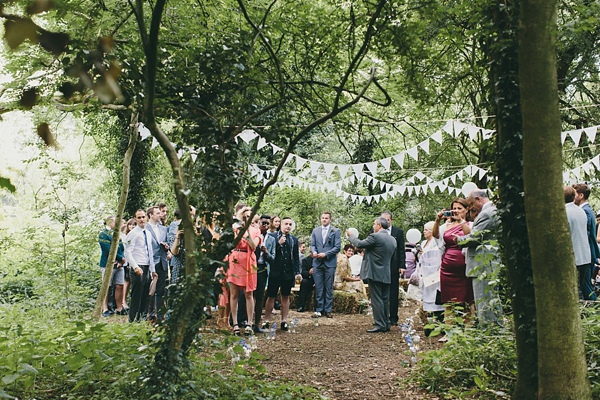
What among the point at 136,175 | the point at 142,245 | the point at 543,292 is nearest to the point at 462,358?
the point at 543,292

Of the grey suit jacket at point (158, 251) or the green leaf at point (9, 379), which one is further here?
the grey suit jacket at point (158, 251)

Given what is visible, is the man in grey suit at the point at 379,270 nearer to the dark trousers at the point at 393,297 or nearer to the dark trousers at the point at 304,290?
the dark trousers at the point at 393,297

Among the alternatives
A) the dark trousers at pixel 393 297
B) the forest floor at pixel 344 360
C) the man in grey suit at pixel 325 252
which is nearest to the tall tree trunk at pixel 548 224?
the forest floor at pixel 344 360

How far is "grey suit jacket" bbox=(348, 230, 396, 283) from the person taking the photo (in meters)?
7.81

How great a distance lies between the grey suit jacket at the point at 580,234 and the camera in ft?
19.6

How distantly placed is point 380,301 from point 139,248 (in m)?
3.93

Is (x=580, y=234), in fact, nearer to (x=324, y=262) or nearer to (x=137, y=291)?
(x=324, y=262)

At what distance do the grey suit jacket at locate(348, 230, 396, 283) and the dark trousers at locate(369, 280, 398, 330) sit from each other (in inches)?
5.1

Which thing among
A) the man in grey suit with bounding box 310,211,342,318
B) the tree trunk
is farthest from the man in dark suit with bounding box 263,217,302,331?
the tree trunk

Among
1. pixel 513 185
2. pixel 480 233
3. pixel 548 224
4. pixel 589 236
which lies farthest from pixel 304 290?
pixel 548 224

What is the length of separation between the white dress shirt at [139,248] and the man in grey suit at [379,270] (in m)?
3.27

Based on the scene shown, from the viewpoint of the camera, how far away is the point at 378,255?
7.89 metres

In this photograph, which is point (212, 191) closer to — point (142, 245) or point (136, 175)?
point (142, 245)

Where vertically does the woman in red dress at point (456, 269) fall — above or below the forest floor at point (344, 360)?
above
